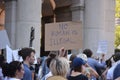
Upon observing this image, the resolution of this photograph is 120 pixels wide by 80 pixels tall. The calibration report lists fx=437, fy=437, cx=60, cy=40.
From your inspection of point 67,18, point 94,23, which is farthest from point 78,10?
point 67,18

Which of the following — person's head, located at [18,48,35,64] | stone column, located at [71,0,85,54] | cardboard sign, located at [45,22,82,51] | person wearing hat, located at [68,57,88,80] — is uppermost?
stone column, located at [71,0,85,54]

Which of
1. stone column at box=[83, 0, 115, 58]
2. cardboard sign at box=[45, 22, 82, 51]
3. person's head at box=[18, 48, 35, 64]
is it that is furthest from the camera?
stone column at box=[83, 0, 115, 58]

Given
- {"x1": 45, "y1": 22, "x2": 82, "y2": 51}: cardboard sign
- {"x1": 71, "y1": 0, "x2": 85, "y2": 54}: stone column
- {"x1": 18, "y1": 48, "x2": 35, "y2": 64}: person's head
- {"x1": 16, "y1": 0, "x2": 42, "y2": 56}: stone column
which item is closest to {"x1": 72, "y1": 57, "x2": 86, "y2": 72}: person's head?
{"x1": 18, "y1": 48, "x2": 35, "y2": 64}: person's head

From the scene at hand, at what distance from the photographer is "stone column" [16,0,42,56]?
52.1 feet

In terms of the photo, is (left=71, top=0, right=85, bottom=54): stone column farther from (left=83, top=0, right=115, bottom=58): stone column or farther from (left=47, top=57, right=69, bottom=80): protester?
(left=47, top=57, right=69, bottom=80): protester

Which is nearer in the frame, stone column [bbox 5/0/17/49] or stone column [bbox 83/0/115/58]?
stone column [bbox 5/0/17/49]

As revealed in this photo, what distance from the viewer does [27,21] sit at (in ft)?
52.3

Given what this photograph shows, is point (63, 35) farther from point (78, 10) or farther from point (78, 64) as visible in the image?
point (78, 10)

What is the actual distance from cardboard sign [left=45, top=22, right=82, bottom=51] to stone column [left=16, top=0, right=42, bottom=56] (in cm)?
553

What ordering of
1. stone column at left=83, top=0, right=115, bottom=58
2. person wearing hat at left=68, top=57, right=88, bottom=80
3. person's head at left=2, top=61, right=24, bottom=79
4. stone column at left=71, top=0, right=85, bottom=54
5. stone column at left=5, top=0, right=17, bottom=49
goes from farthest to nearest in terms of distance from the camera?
stone column at left=71, top=0, right=85, bottom=54, stone column at left=83, top=0, right=115, bottom=58, stone column at left=5, top=0, right=17, bottom=49, person wearing hat at left=68, top=57, right=88, bottom=80, person's head at left=2, top=61, right=24, bottom=79

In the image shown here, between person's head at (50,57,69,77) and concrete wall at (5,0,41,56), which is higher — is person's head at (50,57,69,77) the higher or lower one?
the lower one

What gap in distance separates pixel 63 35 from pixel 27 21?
5.87 meters

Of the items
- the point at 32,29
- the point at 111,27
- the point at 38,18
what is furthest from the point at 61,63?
the point at 111,27

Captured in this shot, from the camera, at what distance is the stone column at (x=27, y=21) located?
1588 centimetres
